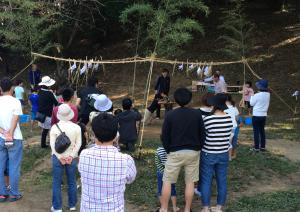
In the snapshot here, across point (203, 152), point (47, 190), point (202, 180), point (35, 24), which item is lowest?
point (47, 190)

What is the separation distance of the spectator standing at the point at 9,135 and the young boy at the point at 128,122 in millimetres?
2401

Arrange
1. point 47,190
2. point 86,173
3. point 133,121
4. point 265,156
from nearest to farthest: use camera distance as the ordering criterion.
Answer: point 86,173
point 47,190
point 133,121
point 265,156

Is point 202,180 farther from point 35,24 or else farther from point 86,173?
point 35,24

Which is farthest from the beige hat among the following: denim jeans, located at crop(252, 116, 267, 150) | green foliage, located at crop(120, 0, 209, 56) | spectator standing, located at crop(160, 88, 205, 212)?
green foliage, located at crop(120, 0, 209, 56)

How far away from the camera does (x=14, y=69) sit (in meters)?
22.9

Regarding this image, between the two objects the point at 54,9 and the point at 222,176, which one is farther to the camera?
the point at 54,9

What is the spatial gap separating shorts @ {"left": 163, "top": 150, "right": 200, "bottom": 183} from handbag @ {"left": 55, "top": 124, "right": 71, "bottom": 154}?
128cm

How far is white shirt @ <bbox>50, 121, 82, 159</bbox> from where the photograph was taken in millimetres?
5496

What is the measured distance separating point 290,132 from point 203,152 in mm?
7160

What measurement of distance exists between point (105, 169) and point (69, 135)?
238cm

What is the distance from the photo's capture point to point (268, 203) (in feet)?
21.1

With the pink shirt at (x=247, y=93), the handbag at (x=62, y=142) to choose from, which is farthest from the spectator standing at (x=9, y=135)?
the pink shirt at (x=247, y=93)

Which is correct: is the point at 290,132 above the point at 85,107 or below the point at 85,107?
below

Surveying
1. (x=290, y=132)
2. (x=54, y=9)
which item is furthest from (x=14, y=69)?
(x=290, y=132)
